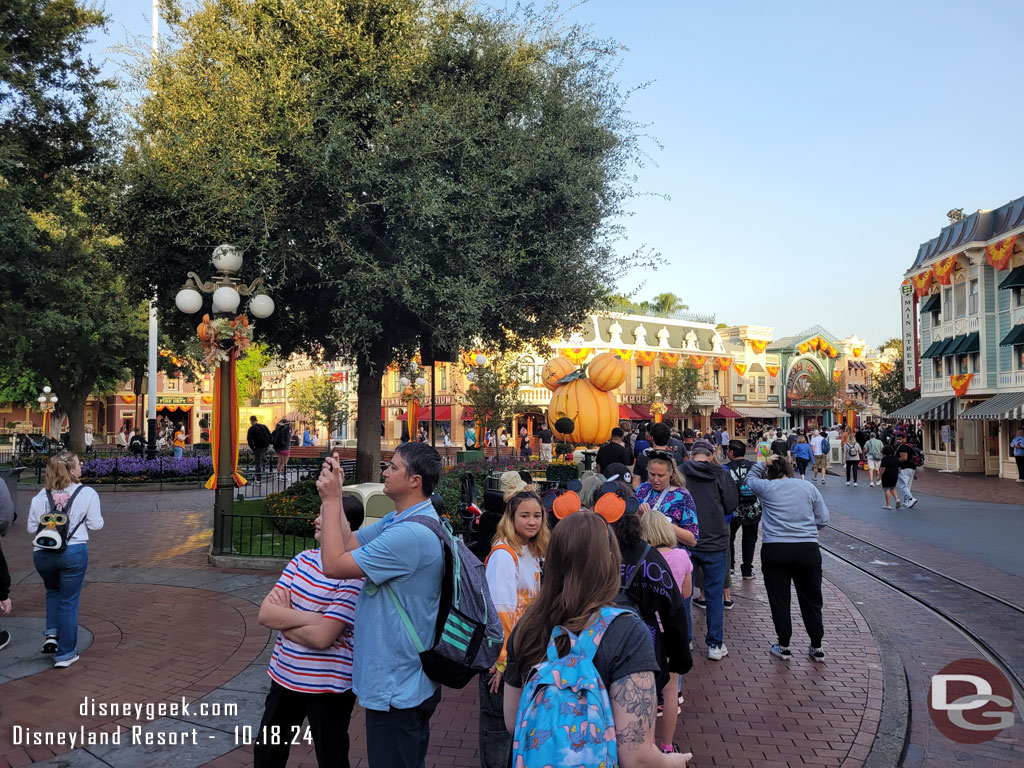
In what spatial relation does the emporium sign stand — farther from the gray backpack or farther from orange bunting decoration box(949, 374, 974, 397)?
the gray backpack

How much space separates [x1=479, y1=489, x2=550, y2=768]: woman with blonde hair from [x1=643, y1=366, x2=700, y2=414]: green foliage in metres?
43.5

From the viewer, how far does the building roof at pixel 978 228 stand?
2555cm

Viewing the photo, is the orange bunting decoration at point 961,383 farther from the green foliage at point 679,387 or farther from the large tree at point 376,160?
the large tree at point 376,160

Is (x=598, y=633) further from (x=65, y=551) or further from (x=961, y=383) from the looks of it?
(x=961, y=383)

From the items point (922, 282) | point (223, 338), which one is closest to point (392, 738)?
point (223, 338)

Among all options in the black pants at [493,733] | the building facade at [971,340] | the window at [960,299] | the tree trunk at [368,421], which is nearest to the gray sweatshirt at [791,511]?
the black pants at [493,733]

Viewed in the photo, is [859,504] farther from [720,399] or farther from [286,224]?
[720,399]

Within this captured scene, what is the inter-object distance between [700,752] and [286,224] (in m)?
8.51

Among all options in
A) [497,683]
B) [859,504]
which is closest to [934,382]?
[859,504]

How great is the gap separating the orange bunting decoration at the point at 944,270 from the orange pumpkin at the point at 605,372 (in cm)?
1900

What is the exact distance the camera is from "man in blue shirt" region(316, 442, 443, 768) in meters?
2.64

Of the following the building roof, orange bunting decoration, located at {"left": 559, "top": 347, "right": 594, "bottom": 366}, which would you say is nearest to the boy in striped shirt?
the building roof

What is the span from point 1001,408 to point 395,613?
28.2m

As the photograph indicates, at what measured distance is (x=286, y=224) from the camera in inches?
394
